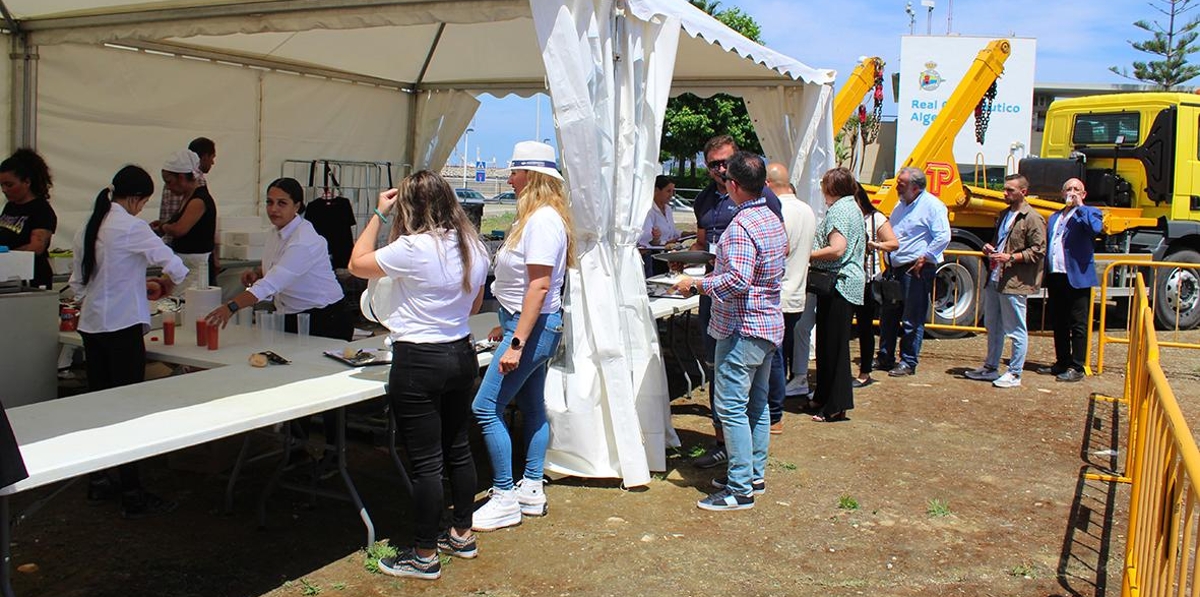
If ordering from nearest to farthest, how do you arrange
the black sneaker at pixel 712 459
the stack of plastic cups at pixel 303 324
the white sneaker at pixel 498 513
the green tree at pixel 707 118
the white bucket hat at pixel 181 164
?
the white sneaker at pixel 498 513, the stack of plastic cups at pixel 303 324, the black sneaker at pixel 712 459, the white bucket hat at pixel 181 164, the green tree at pixel 707 118

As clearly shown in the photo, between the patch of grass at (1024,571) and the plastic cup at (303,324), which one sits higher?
the plastic cup at (303,324)

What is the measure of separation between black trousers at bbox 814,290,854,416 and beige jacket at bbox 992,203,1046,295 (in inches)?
74.6

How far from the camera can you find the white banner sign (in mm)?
24906

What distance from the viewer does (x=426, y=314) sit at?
11.2 ft

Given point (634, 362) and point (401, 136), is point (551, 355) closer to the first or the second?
point (634, 362)

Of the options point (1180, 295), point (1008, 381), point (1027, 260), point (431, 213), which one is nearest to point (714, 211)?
point (1027, 260)

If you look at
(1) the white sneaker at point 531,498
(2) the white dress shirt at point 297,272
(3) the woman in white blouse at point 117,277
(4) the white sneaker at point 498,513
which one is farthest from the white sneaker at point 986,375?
(3) the woman in white blouse at point 117,277

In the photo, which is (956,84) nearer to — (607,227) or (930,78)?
(930,78)

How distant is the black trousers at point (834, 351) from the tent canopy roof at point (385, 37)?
1.65 metres

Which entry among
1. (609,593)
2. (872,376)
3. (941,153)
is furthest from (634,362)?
(941,153)

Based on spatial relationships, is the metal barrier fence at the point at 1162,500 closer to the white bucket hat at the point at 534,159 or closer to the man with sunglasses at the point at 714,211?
the man with sunglasses at the point at 714,211

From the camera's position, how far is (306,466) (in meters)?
4.79

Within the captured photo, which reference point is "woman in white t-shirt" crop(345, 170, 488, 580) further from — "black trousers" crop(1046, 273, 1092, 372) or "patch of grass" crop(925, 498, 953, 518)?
"black trousers" crop(1046, 273, 1092, 372)

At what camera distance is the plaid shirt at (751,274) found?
13.8 feet
